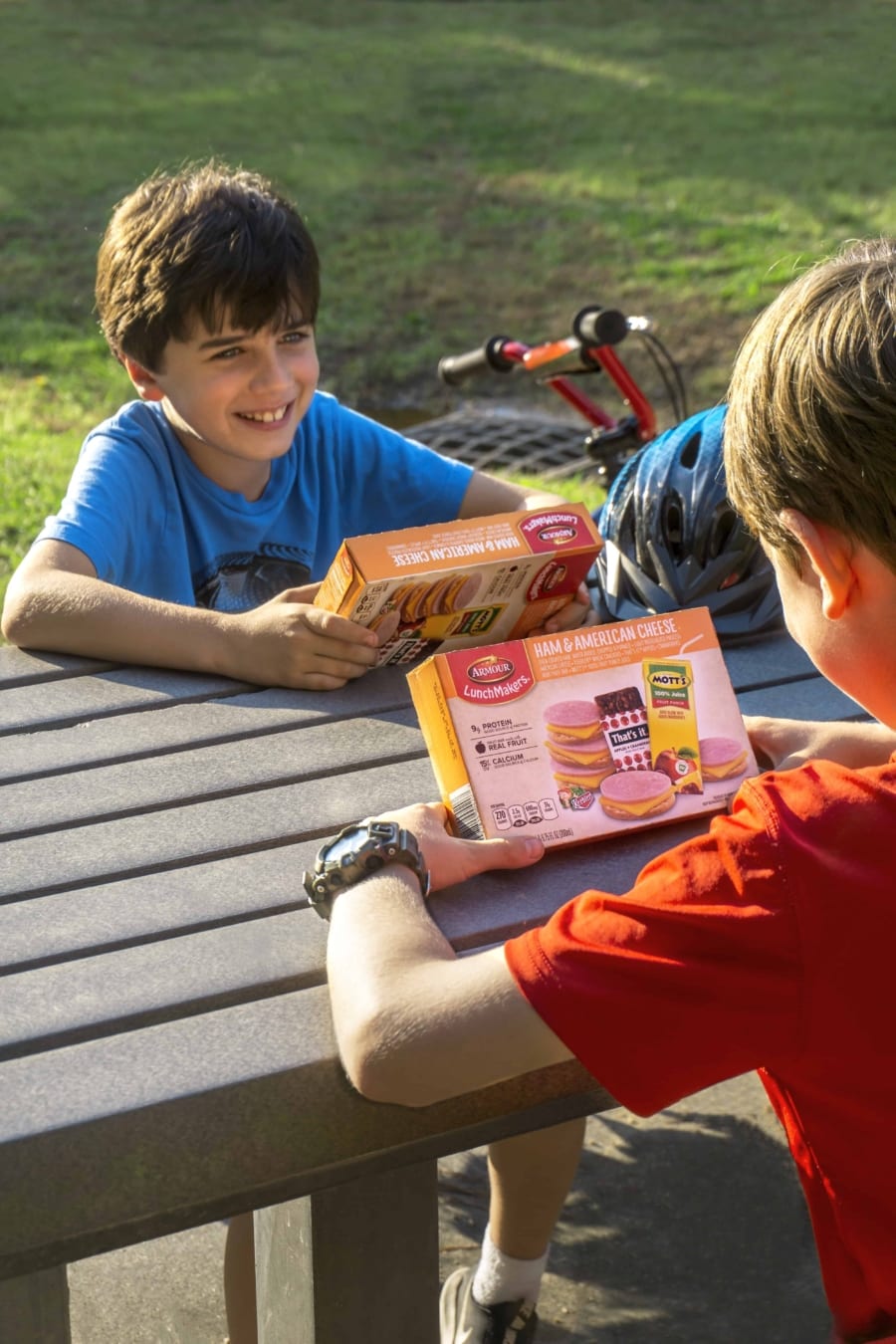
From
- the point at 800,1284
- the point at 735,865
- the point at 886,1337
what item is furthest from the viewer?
the point at 800,1284

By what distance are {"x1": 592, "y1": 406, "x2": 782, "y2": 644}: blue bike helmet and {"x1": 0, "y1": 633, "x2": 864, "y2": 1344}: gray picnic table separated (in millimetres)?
181

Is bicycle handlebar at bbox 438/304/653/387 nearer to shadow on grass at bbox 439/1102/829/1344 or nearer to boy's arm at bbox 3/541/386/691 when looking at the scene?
boy's arm at bbox 3/541/386/691

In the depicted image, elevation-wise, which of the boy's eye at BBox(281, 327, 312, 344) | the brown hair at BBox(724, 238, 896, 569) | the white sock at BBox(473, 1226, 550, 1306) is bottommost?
the white sock at BBox(473, 1226, 550, 1306)

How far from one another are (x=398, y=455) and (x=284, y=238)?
48 cm

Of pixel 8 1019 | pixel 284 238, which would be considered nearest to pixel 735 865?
pixel 8 1019

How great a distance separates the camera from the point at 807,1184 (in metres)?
1.44

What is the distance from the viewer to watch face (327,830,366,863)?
156cm

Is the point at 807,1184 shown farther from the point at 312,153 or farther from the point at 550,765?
the point at 312,153

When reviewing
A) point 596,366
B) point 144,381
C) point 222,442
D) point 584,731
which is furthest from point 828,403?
point 596,366

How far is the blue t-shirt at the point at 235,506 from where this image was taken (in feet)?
8.55

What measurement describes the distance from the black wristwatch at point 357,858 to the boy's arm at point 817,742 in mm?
516

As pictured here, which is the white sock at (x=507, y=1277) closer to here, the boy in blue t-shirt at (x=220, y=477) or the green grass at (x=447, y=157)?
the boy in blue t-shirt at (x=220, y=477)

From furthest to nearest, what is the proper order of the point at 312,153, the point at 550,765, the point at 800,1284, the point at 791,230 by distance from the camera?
the point at 312,153 → the point at 791,230 → the point at 800,1284 → the point at 550,765

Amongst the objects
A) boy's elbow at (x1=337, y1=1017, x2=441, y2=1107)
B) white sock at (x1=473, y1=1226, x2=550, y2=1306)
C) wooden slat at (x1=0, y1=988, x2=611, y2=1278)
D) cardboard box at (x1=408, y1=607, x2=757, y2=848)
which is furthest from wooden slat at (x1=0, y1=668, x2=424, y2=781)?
white sock at (x1=473, y1=1226, x2=550, y2=1306)
